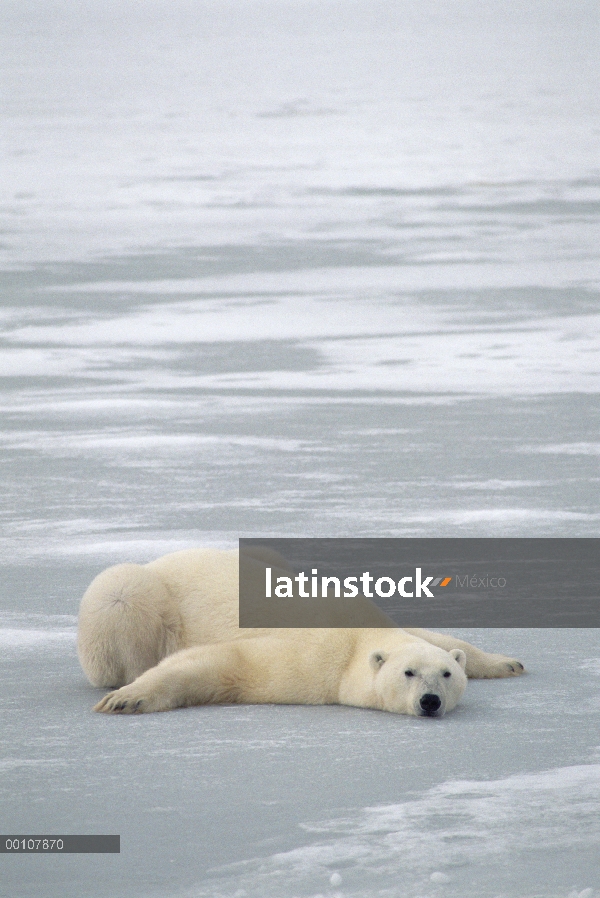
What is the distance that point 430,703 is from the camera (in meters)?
4.45

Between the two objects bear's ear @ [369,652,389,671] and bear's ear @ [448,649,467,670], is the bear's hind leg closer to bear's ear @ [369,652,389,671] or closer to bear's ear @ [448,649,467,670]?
bear's ear @ [369,652,389,671]

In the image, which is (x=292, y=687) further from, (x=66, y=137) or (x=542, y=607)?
(x=66, y=137)

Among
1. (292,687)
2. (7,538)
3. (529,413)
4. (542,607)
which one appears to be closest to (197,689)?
(292,687)

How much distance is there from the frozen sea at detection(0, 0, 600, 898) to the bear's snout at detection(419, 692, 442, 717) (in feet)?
0.11

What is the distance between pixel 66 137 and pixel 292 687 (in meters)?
Answer: 26.4

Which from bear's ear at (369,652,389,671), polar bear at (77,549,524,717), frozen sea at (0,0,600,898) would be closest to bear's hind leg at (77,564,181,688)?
polar bear at (77,549,524,717)

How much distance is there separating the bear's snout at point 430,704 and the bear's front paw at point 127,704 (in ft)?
2.50

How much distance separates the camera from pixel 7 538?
6.82m

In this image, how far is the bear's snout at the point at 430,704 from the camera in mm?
4438

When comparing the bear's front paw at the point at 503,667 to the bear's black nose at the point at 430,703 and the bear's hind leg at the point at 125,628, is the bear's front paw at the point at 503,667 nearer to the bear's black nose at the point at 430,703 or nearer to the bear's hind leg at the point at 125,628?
the bear's black nose at the point at 430,703

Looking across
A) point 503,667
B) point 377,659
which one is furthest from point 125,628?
point 503,667

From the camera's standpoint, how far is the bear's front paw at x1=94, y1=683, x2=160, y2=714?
178 inches

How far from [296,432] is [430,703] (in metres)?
4.92

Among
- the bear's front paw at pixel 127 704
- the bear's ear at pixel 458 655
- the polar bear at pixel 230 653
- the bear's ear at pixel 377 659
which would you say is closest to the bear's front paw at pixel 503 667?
the polar bear at pixel 230 653
